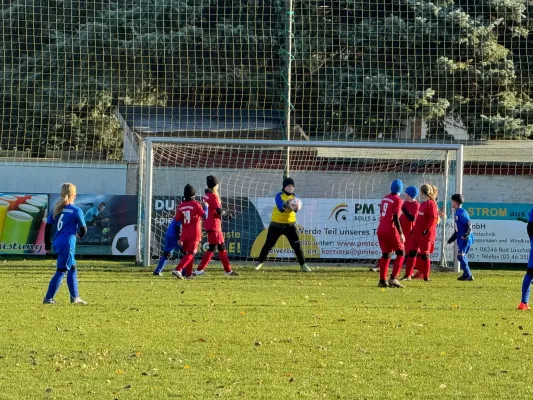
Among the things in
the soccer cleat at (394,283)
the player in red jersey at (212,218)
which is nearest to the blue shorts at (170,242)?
the player in red jersey at (212,218)

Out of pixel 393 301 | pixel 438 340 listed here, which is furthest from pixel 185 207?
pixel 438 340

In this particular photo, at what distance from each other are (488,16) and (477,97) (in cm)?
233

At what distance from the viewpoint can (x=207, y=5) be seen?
97.1 feet

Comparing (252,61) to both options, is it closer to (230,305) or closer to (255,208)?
(255,208)

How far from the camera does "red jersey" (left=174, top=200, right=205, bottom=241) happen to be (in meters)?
17.8

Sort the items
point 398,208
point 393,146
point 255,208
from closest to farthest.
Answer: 1. point 398,208
2. point 393,146
3. point 255,208

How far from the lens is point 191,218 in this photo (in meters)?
17.8

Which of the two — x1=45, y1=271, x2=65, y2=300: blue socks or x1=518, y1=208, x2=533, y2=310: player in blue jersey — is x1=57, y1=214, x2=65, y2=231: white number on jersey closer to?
x1=45, y1=271, x2=65, y2=300: blue socks

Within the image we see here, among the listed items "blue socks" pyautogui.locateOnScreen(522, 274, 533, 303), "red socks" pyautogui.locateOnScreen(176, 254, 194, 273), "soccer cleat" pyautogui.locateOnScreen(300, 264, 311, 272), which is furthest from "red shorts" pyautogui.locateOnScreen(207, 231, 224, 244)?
"blue socks" pyautogui.locateOnScreen(522, 274, 533, 303)

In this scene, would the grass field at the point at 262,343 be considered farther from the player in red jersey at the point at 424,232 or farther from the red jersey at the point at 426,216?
the red jersey at the point at 426,216

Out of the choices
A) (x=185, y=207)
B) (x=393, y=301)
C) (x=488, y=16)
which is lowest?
(x=393, y=301)

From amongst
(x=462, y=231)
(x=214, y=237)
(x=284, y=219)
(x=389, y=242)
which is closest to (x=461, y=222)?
(x=462, y=231)

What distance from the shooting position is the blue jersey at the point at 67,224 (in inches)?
516

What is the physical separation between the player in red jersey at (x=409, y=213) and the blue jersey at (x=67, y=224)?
690 centimetres
